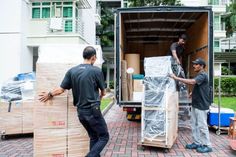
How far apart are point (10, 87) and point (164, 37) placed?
5.75 m

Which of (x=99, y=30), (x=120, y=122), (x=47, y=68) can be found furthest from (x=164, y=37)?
(x=99, y=30)

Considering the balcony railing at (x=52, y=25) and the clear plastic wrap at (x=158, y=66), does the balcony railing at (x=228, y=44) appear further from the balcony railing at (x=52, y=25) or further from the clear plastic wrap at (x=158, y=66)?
the clear plastic wrap at (x=158, y=66)

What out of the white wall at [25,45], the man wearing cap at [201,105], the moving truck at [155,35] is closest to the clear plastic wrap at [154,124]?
Answer: the man wearing cap at [201,105]

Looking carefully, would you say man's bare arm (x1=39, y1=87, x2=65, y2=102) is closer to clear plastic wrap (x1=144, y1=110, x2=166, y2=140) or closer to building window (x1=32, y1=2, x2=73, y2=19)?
clear plastic wrap (x1=144, y1=110, x2=166, y2=140)

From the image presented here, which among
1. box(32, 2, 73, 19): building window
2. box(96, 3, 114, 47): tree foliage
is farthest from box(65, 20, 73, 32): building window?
box(96, 3, 114, 47): tree foliage

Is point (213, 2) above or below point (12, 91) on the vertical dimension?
above

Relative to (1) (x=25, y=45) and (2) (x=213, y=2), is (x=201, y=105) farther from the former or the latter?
(2) (x=213, y=2)

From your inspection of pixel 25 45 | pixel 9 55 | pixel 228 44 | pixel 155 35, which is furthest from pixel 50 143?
pixel 228 44

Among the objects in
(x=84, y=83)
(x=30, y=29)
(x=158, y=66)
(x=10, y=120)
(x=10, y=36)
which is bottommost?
(x=10, y=120)

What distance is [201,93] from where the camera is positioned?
6.53m

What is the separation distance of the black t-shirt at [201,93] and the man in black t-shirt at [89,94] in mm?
2188

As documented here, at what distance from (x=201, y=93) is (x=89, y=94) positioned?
99.3 inches

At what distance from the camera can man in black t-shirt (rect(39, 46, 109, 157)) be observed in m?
5.01

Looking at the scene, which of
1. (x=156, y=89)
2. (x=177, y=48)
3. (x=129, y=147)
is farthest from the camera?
(x=177, y=48)
